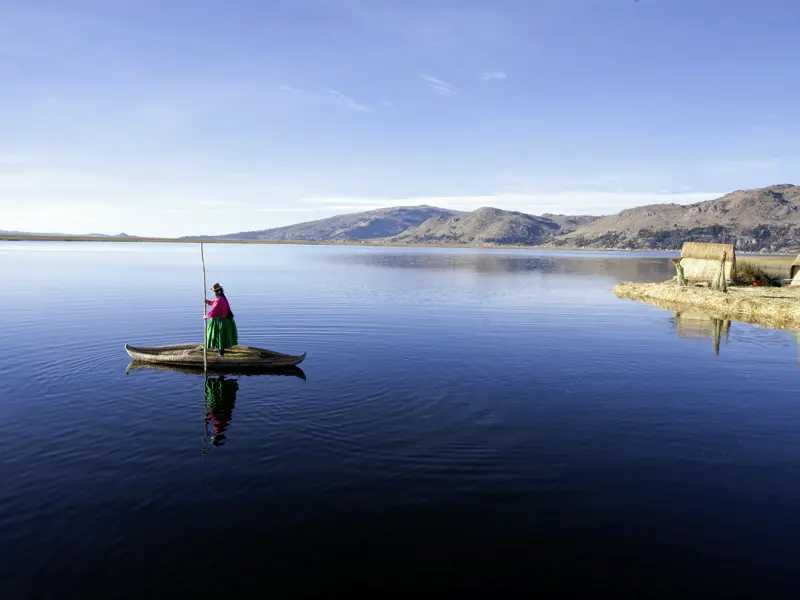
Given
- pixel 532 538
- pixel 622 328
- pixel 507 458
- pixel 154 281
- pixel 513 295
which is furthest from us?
pixel 154 281

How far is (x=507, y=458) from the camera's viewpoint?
47.9 ft

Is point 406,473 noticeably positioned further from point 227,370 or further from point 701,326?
point 701,326

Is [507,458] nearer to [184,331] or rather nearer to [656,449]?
[656,449]

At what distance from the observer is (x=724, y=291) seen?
5156 centimetres

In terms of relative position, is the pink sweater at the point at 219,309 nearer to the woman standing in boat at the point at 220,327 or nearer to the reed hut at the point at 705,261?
the woman standing in boat at the point at 220,327

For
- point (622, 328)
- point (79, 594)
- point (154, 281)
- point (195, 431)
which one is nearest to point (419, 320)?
point (622, 328)

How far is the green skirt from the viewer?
23766 mm

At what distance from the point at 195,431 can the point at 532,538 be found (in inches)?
421

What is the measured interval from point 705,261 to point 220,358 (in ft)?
190

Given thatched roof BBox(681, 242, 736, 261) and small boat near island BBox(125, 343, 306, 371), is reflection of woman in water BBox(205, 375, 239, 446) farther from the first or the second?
thatched roof BBox(681, 242, 736, 261)

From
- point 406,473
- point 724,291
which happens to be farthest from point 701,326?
point 406,473

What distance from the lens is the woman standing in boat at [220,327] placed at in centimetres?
2328

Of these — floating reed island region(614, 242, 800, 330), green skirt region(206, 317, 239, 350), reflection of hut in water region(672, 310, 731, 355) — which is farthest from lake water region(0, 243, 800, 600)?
floating reed island region(614, 242, 800, 330)

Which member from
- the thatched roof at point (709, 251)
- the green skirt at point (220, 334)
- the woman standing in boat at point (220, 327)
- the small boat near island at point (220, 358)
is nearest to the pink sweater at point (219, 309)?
the woman standing in boat at point (220, 327)
